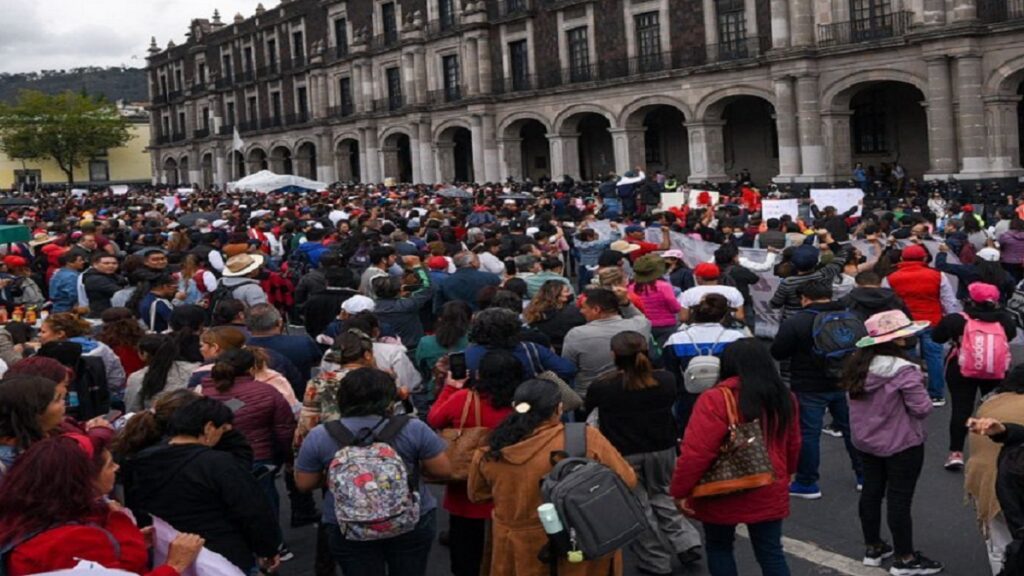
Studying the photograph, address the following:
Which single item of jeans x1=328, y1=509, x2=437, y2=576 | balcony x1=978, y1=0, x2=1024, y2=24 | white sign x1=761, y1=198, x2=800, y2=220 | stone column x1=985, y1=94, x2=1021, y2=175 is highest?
balcony x1=978, y1=0, x2=1024, y2=24

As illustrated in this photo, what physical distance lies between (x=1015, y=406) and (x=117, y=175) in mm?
79360

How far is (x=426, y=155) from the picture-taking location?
144 feet

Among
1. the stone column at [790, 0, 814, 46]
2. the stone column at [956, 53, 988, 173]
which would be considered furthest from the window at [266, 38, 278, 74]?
the stone column at [956, 53, 988, 173]

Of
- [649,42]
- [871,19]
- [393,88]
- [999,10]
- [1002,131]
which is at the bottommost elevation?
[1002,131]

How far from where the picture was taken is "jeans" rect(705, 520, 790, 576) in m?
5.25

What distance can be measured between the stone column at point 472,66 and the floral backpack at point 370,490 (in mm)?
36819

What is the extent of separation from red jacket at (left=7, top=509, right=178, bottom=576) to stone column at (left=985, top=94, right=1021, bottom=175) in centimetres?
2582

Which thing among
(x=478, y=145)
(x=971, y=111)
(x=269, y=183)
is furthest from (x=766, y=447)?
(x=478, y=145)

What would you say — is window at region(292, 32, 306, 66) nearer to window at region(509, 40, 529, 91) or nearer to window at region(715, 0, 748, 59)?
window at region(509, 40, 529, 91)

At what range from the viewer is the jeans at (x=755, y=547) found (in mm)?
5254

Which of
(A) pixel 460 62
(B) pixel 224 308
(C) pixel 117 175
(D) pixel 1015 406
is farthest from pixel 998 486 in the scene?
(C) pixel 117 175

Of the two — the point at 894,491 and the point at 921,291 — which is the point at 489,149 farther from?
the point at 894,491

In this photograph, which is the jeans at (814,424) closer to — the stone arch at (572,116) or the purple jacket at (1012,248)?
the purple jacket at (1012,248)

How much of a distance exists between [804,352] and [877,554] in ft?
4.80
